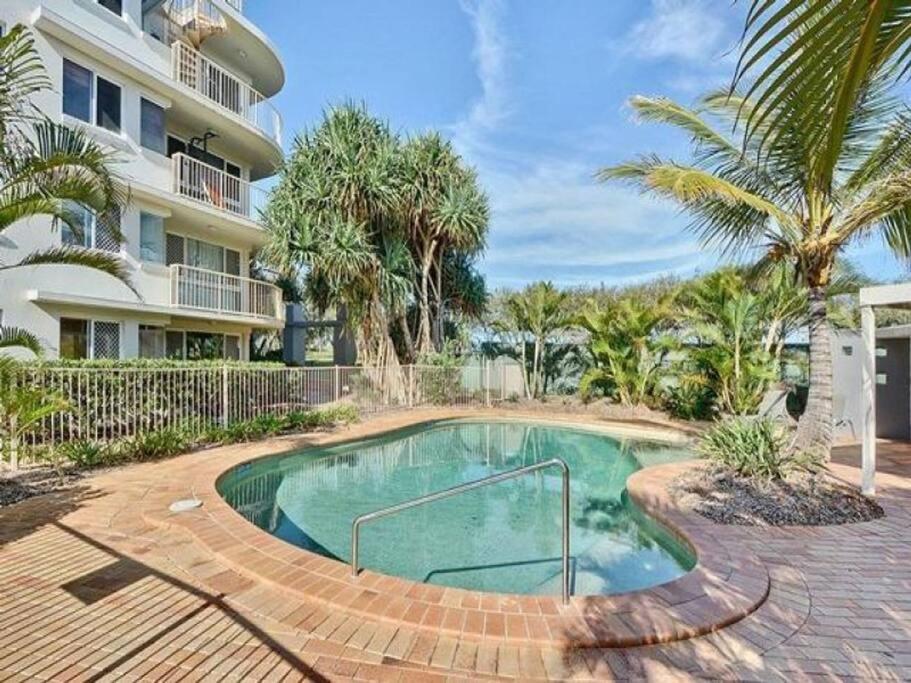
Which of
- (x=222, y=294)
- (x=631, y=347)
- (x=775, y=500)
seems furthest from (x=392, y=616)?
(x=631, y=347)

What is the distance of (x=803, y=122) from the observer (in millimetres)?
1438

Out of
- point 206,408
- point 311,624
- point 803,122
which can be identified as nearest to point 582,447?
point 206,408

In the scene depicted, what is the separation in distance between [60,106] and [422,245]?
11.0 metres

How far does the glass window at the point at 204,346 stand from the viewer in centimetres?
1505

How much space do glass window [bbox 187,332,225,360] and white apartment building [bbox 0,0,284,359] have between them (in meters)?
0.04

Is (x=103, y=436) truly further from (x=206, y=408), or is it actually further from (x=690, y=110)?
(x=690, y=110)

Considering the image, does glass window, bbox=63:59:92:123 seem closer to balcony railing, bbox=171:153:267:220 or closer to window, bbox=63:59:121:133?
window, bbox=63:59:121:133

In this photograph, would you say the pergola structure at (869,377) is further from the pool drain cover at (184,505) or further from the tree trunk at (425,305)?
the tree trunk at (425,305)

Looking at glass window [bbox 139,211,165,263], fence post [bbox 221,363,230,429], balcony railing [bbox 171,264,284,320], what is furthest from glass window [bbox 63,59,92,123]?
fence post [bbox 221,363,230,429]

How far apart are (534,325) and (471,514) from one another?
1270cm

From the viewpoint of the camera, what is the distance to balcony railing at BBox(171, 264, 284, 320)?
13508mm

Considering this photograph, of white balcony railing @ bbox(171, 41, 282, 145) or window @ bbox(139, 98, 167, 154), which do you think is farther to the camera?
white balcony railing @ bbox(171, 41, 282, 145)

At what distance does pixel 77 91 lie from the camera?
11.5 m

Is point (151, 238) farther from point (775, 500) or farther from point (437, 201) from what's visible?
point (775, 500)
